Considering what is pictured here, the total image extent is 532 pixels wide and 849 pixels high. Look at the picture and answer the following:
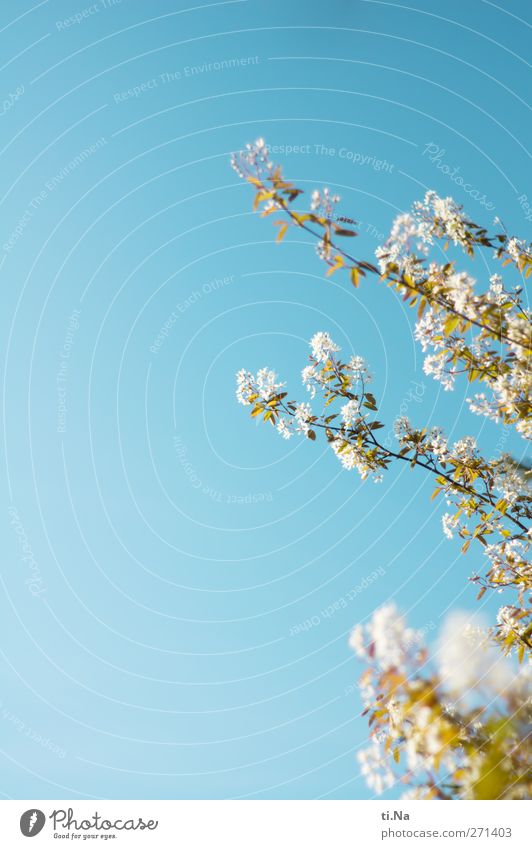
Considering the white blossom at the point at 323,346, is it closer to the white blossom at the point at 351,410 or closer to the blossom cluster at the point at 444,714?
the white blossom at the point at 351,410

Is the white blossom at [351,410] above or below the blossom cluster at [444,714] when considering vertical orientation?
above

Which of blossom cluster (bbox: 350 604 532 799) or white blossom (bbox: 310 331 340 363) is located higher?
white blossom (bbox: 310 331 340 363)

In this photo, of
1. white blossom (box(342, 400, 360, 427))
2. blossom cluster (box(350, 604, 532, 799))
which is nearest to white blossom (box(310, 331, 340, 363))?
white blossom (box(342, 400, 360, 427))

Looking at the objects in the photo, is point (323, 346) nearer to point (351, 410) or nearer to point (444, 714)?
point (351, 410)

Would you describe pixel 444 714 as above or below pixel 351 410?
below

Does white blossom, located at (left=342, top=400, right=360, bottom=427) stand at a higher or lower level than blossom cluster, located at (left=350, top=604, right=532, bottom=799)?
higher

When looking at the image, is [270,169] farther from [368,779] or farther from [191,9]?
[191,9]

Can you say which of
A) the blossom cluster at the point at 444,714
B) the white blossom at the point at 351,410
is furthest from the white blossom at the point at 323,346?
the blossom cluster at the point at 444,714

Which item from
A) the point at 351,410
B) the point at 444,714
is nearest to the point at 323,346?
the point at 351,410

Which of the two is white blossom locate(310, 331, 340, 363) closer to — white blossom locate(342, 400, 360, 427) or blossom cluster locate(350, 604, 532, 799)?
white blossom locate(342, 400, 360, 427)

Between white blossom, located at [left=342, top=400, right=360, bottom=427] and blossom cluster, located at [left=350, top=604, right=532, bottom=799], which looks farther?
white blossom, located at [left=342, top=400, right=360, bottom=427]

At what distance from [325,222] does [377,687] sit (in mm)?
2079

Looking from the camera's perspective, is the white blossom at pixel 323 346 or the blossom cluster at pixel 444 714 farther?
the white blossom at pixel 323 346
